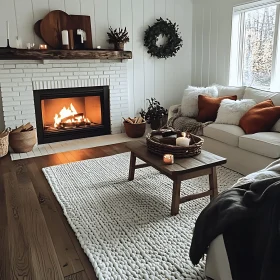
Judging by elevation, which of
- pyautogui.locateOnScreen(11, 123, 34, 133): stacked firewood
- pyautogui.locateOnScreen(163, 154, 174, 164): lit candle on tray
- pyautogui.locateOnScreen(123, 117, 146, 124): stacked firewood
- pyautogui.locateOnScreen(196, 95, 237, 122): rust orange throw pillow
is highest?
pyautogui.locateOnScreen(196, 95, 237, 122): rust orange throw pillow

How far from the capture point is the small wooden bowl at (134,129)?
184 inches

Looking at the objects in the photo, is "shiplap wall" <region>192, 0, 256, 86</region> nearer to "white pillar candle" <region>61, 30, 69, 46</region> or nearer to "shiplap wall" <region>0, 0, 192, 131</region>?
"shiplap wall" <region>0, 0, 192, 131</region>

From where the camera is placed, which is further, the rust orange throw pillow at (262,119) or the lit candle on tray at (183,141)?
the rust orange throw pillow at (262,119)

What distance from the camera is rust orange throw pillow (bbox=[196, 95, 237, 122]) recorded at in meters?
3.82

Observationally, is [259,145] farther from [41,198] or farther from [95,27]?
[95,27]

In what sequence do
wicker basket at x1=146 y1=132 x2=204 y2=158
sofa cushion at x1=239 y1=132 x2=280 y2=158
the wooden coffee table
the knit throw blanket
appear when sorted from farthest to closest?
the knit throw blanket < sofa cushion at x1=239 y1=132 x2=280 y2=158 < wicker basket at x1=146 y1=132 x2=204 y2=158 < the wooden coffee table

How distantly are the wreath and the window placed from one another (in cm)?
102

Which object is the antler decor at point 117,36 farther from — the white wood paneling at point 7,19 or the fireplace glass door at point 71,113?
the white wood paneling at point 7,19

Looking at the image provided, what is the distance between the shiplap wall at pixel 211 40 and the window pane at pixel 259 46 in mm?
276

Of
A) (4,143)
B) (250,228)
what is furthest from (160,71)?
(250,228)

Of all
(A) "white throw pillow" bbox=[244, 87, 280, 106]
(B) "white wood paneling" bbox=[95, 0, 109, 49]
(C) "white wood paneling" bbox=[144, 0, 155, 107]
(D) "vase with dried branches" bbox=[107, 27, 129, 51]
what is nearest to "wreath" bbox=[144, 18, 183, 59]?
(C) "white wood paneling" bbox=[144, 0, 155, 107]

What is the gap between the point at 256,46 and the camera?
4215mm

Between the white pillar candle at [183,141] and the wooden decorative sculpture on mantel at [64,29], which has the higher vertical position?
the wooden decorative sculpture on mantel at [64,29]

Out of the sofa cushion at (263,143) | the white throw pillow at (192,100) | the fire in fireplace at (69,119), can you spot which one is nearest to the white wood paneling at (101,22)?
the fire in fireplace at (69,119)
